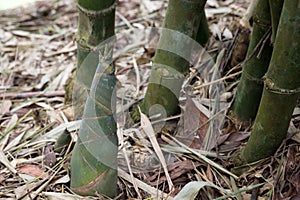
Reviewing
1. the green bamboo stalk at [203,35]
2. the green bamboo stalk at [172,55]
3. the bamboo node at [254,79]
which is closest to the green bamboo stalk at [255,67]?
the bamboo node at [254,79]

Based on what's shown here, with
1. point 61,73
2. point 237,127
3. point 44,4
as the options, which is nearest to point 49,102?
point 61,73

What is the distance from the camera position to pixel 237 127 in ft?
3.81

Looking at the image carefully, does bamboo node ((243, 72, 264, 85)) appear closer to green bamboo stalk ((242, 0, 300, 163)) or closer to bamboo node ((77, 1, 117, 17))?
green bamboo stalk ((242, 0, 300, 163))

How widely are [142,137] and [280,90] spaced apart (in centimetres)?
33

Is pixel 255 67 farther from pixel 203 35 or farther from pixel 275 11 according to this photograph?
pixel 203 35

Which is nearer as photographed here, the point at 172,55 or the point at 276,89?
the point at 276,89

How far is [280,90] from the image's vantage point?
0.91 metres

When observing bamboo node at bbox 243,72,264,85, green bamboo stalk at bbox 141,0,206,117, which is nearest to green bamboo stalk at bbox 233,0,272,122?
bamboo node at bbox 243,72,264,85

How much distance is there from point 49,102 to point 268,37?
0.61m

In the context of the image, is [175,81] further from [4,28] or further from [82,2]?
[4,28]

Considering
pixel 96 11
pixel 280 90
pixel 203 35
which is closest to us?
pixel 280 90

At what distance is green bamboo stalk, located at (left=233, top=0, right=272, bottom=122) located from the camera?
1.04 metres

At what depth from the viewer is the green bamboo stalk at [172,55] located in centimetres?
103

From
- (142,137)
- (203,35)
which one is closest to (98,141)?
(142,137)
